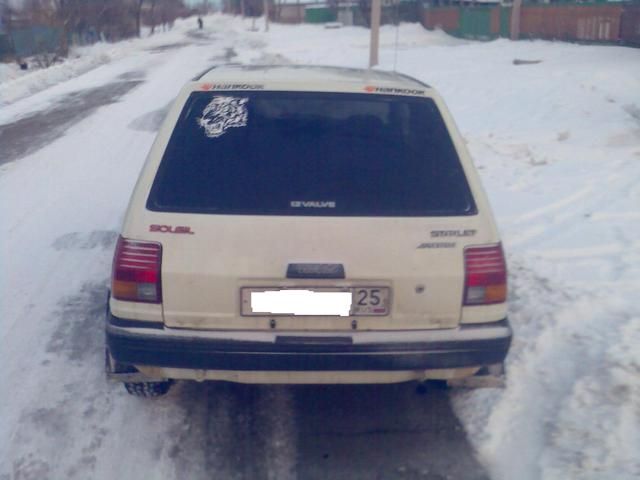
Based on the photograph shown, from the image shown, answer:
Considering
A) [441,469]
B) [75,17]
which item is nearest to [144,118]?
[441,469]

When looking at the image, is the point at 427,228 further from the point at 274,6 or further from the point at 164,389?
the point at 274,6

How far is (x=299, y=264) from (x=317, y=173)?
47 cm

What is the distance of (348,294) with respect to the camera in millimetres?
3543

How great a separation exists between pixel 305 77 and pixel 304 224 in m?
1.01

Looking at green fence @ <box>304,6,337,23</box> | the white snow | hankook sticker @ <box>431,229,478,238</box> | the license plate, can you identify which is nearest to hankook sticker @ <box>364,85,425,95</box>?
hankook sticker @ <box>431,229,478,238</box>

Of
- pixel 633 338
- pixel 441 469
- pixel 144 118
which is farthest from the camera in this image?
pixel 144 118

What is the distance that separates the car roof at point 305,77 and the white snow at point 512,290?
5.90 ft

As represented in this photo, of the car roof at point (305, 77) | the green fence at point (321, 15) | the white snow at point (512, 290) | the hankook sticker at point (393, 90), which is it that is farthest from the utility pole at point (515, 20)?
the green fence at point (321, 15)

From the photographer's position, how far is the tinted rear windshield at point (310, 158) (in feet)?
11.8

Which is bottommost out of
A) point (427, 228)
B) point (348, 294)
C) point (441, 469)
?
point (441, 469)

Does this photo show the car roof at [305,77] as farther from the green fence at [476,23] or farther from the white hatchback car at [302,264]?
the green fence at [476,23]

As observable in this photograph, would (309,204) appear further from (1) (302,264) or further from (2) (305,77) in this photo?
(2) (305,77)

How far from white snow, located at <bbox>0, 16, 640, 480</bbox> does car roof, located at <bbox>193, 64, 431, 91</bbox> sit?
1.80 m

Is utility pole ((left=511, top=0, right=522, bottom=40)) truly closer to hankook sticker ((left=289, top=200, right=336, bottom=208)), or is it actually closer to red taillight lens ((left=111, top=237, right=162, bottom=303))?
hankook sticker ((left=289, top=200, right=336, bottom=208))
